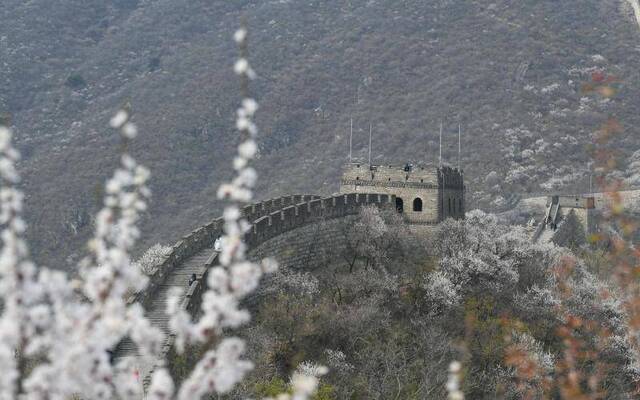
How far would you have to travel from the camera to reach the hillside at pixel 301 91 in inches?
3169

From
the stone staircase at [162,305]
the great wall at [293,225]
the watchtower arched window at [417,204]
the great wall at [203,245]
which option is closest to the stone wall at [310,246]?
the great wall at [293,225]

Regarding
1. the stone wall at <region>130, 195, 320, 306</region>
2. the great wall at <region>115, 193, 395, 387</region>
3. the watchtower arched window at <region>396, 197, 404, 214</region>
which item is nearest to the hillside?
the watchtower arched window at <region>396, 197, 404, 214</region>

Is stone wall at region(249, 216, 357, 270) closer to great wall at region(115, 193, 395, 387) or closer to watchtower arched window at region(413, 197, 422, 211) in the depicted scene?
great wall at region(115, 193, 395, 387)

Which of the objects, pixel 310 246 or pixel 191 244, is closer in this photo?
pixel 191 244

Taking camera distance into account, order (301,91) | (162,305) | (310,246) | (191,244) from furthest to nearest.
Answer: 1. (301,91)
2. (310,246)
3. (191,244)
4. (162,305)

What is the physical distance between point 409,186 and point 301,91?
57184 mm

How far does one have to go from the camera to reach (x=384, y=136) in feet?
285

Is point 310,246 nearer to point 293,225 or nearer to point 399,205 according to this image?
point 293,225

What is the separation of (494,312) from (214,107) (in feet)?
190

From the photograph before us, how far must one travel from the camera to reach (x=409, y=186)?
4034 cm

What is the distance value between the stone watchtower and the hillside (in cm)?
3193

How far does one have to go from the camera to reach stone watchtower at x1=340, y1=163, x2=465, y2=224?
1577 inches

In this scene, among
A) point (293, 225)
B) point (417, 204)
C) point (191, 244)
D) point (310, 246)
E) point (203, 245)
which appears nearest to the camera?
point (191, 244)

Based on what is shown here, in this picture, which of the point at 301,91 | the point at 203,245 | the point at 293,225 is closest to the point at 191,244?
the point at 203,245
